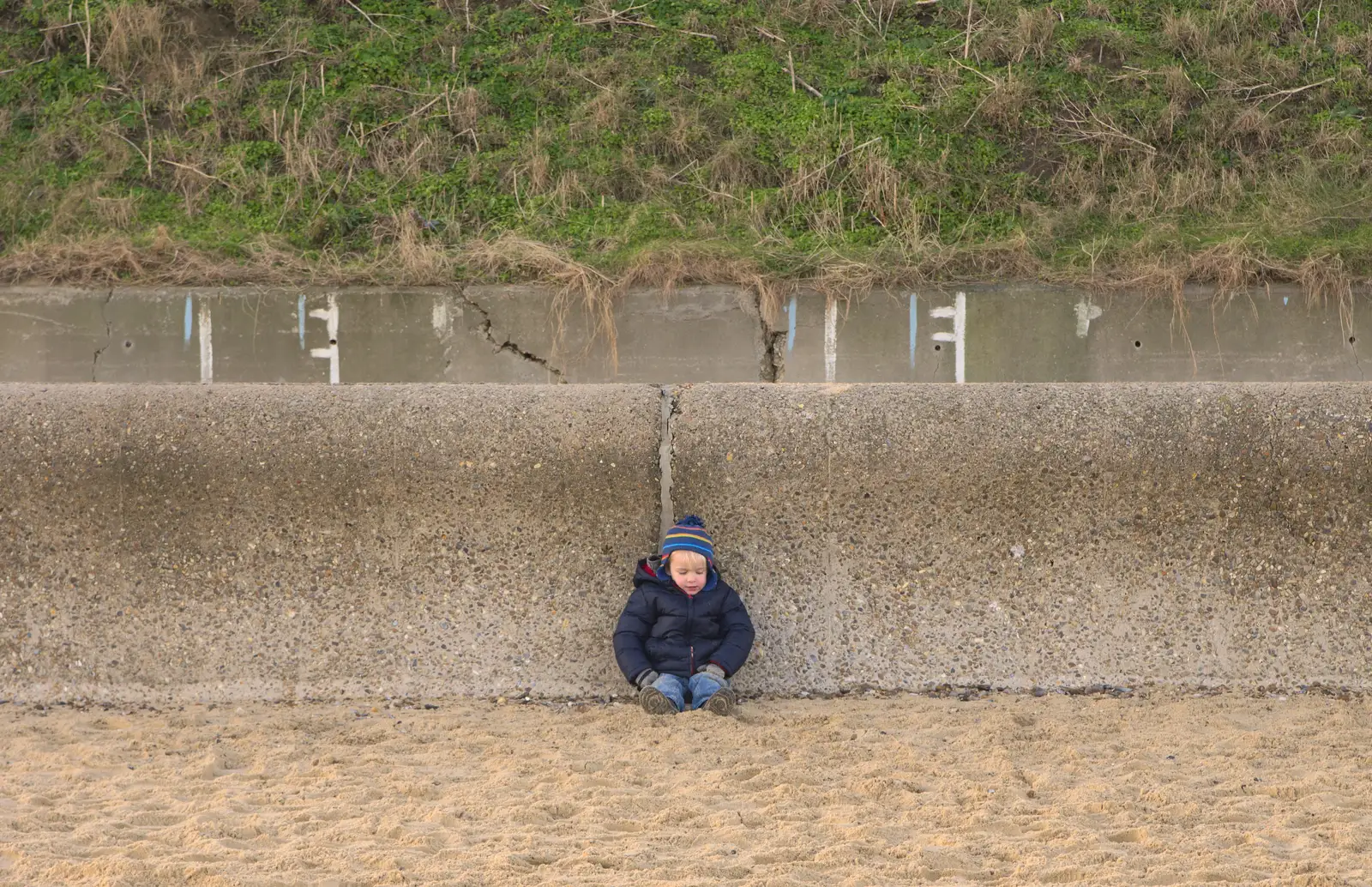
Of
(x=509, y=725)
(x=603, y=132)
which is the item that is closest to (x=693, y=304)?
(x=603, y=132)

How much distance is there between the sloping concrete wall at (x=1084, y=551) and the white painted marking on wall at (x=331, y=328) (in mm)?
4252

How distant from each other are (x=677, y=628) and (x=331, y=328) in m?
4.28

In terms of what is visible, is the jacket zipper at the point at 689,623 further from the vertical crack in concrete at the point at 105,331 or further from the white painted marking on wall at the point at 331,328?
the vertical crack in concrete at the point at 105,331

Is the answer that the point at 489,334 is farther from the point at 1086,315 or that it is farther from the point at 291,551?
the point at 1086,315

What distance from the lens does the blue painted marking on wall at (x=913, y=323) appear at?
718 centimetres

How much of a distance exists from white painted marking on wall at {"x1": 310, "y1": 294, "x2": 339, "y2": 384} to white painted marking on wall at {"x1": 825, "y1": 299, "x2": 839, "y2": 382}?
302 centimetres

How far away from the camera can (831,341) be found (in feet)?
23.5

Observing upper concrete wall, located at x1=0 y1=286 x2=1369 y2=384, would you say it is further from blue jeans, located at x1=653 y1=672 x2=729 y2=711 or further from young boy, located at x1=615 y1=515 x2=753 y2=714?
blue jeans, located at x1=653 y1=672 x2=729 y2=711

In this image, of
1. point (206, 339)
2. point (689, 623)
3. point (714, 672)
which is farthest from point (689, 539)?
point (206, 339)

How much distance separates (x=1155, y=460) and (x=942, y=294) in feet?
11.4

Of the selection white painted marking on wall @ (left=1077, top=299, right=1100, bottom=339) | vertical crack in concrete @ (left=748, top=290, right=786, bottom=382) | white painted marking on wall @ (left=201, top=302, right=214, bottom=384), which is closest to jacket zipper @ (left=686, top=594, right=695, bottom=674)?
vertical crack in concrete @ (left=748, top=290, right=786, bottom=382)

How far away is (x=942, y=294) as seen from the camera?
7.18 m

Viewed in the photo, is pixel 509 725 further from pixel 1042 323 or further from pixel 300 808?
pixel 1042 323

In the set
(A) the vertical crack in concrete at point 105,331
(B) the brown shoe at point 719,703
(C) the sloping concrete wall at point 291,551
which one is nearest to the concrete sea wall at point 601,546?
(C) the sloping concrete wall at point 291,551
